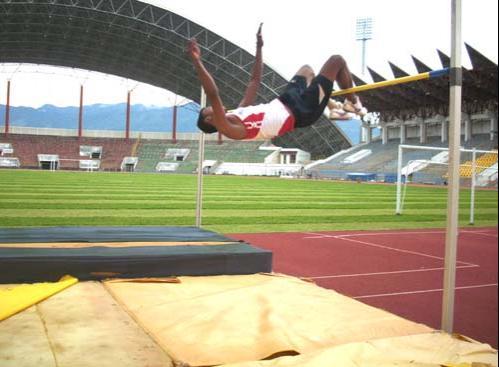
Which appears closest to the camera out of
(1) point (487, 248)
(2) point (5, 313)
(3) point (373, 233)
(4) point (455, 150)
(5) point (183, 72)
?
(2) point (5, 313)

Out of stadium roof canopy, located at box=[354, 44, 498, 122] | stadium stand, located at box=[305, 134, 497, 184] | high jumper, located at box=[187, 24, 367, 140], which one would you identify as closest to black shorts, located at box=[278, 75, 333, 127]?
high jumper, located at box=[187, 24, 367, 140]

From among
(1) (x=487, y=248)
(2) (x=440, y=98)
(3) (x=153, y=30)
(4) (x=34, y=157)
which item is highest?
(2) (x=440, y=98)

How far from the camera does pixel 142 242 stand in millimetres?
4441

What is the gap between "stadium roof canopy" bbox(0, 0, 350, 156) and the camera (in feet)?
12.6

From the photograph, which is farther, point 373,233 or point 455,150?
point 373,233

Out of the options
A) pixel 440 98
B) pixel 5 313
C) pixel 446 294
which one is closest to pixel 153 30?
pixel 5 313

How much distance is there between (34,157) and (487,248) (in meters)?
6.34

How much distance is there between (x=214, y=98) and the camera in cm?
273

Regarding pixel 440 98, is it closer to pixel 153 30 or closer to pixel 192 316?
pixel 153 30

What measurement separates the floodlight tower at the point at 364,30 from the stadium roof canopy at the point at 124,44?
76 centimetres

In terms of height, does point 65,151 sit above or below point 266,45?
below

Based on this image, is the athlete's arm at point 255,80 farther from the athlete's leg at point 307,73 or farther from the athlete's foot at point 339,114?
the athlete's foot at point 339,114

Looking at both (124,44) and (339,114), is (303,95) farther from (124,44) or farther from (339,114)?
(124,44)

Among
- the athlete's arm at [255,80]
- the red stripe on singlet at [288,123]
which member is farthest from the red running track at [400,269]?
the athlete's arm at [255,80]
